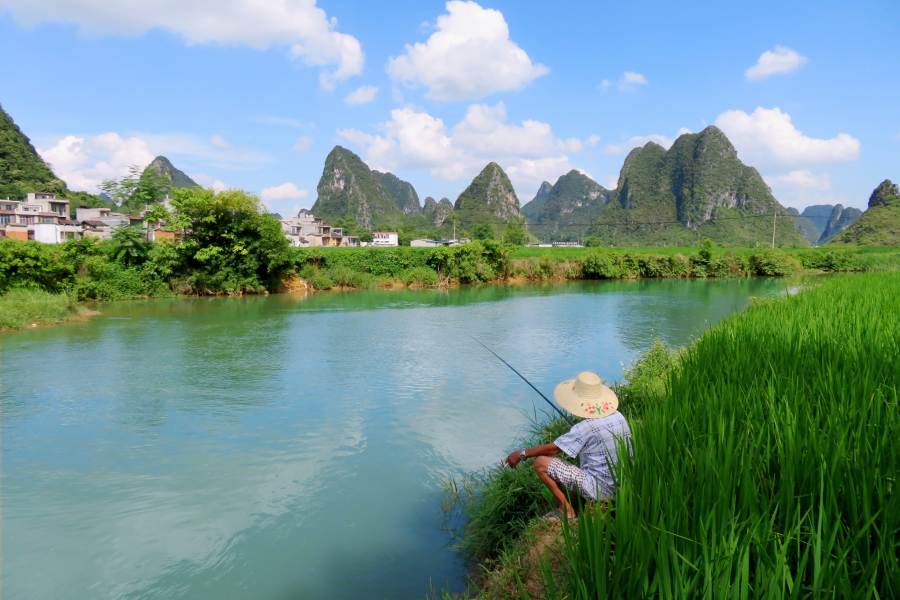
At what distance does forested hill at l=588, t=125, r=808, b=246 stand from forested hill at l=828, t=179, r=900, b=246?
11.3 m

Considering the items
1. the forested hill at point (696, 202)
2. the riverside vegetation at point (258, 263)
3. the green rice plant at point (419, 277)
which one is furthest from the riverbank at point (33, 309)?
the forested hill at point (696, 202)

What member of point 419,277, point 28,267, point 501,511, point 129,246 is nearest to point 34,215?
point 129,246

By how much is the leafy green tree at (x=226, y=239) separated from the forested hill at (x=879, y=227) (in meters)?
60.0

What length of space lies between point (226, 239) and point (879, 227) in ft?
222

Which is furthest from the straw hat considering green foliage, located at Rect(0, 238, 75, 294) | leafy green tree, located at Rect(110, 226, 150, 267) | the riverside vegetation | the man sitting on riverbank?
leafy green tree, located at Rect(110, 226, 150, 267)

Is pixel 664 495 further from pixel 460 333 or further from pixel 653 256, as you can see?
pixel 653 256

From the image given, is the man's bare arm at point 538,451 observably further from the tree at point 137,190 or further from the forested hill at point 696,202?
the forested hill at point 696,202

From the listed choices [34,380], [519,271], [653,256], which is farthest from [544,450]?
[653,256]

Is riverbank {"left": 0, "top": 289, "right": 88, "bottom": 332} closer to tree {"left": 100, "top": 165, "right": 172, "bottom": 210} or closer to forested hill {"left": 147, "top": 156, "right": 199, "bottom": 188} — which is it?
tree {"left": 100, "top": 165, "right": 172, "bottom": 210}

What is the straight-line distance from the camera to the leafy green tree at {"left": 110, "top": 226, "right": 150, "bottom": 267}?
2127cm

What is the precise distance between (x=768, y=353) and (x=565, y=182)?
149 m

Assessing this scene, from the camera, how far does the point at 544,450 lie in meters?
3.05

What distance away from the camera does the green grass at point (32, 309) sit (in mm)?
12258

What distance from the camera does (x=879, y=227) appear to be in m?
56.4
